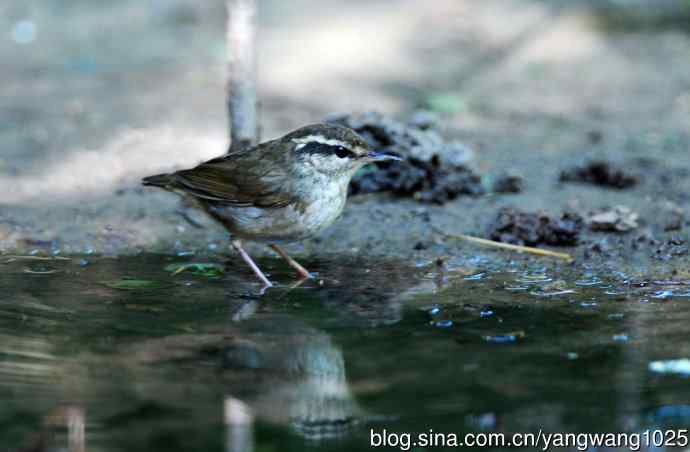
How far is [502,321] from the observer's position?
18.8ft

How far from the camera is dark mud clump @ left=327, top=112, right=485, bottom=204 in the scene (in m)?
8.64

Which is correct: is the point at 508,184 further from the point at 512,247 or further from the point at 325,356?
the point at 325,356

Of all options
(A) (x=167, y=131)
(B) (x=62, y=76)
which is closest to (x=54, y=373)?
(A) (x=167, y=131)

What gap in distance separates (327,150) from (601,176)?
3.01 metres

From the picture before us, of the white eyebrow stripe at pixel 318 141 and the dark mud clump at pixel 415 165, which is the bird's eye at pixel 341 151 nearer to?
the white eyebrow stripe at pixel 318 141

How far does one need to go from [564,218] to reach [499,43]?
16.6 feet

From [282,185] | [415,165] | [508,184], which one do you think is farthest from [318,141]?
[508,184]

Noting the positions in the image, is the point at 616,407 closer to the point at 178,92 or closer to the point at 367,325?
the point at 367,325

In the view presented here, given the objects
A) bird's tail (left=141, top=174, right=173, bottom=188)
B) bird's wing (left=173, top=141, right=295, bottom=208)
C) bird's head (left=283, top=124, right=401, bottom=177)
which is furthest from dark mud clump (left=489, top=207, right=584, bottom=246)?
bird's tail (left=141, top=174, right=173, bottom=188)

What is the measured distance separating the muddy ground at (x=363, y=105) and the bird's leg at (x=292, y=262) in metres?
0.47

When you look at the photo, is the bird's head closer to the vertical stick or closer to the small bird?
the small bird

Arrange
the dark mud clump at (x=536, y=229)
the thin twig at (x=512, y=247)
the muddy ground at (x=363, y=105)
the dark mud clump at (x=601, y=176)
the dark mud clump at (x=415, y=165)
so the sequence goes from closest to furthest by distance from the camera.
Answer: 1. the thin twig at (x=512, y=247)
2. the dark mud clump at (x=536, y=229)
3. the muddy ground at (x=363, y=105)
4. the dark mud clump at (x=415, y=165)
5. the dark mud clump at (x=601, y=176)

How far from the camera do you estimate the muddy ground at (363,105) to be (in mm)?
8133

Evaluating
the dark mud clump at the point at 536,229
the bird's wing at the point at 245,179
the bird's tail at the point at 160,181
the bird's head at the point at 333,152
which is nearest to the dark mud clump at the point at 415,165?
the dark mud clump at the point at 536,229
